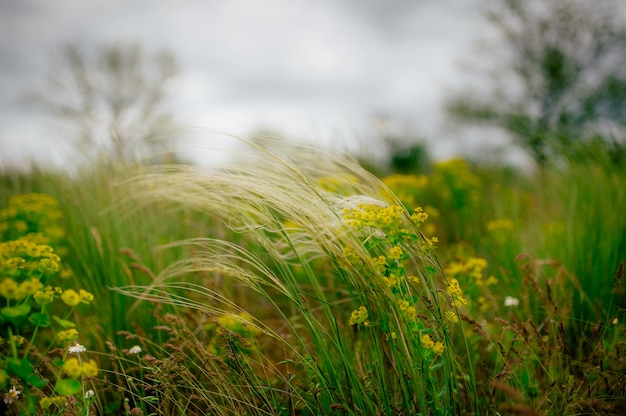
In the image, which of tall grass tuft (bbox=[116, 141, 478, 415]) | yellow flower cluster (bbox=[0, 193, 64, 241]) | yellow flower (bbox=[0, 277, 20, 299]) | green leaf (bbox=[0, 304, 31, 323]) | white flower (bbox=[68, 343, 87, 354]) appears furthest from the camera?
yellow flower cluster (bbox=[0, 193, 64, 241])

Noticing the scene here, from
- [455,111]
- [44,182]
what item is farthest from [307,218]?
[455,111]

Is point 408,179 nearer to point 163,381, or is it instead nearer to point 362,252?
point 362,252

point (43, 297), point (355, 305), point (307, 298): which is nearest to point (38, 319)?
point (43, 297)

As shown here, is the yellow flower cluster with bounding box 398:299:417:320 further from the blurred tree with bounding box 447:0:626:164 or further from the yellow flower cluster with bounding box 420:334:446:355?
the blurred tree with bounding box 447:0:626:164

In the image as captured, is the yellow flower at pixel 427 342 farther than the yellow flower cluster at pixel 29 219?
No

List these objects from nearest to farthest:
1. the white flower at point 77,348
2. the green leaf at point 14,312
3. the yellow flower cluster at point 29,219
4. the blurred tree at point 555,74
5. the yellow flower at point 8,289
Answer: the yellow flower at point 8,289
the green leaf at point 14,312
the white flower at point 77,348
the yellow flower cluster at point 29,219
the blurred tree at point 555,74

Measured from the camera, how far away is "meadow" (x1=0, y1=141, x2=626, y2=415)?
123cm

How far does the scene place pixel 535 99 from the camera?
1323cm

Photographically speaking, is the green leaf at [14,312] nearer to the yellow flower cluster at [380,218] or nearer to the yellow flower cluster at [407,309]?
the yellow flower cluster at [380,218]

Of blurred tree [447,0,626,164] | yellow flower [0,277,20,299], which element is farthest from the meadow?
blurred tree [447,0,626,164]

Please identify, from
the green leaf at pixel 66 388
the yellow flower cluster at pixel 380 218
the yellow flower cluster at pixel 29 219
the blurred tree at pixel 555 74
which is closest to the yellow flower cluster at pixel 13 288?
the green leaf at pixel 66 388

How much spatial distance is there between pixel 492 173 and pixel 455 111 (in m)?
8.28

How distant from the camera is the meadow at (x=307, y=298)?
1.23 metres

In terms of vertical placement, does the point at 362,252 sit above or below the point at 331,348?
above
